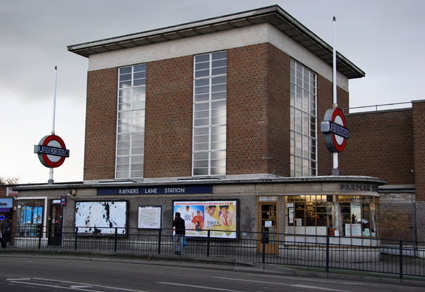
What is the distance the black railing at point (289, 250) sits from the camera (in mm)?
17266

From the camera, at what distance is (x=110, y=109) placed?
3356cm

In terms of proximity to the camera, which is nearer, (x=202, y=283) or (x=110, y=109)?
(x=202, y=283)

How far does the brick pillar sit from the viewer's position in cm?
2830

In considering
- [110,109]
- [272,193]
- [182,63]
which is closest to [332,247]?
[272,193]

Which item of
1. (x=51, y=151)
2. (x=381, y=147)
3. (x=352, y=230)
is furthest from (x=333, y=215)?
(x=51, y=151)

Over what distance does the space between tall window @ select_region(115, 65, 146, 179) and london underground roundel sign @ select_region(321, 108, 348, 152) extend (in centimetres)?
1202

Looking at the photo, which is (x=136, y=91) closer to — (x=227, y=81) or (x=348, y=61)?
(x=227, y=81)

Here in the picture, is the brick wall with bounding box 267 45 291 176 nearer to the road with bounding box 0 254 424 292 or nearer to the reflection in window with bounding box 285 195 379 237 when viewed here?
the reflection in window with bounding box 285 195 379 237

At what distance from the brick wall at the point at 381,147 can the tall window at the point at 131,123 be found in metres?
A: 13.4

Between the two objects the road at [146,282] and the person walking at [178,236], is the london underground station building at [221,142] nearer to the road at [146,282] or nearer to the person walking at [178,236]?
the person walking at [178,236]

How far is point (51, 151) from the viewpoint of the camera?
32.7m

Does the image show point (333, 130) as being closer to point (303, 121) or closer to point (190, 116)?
point (303, 121)

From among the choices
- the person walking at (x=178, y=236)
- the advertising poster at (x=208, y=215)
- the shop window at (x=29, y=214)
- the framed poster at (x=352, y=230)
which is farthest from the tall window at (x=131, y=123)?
the framed poster at (x=352, y=230)

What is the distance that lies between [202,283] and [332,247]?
6770mm
